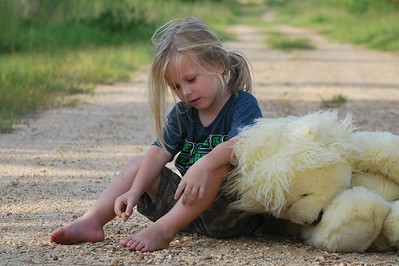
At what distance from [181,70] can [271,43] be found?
17.2 meters

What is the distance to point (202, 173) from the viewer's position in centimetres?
364

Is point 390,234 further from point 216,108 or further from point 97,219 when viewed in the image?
point 97,219

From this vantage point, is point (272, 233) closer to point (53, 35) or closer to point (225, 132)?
point (225, 132)

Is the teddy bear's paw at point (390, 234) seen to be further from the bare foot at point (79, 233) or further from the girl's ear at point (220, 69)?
the bare foot at point (79, 233)

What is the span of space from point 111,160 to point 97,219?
2.31 meters

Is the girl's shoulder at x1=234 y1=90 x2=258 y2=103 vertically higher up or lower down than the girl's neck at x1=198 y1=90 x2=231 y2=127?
higher up

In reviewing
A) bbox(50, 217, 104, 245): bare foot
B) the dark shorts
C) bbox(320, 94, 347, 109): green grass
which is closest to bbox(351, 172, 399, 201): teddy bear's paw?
the dark shorts

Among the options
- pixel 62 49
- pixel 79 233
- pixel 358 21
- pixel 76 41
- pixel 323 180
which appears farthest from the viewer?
pixel 358 21

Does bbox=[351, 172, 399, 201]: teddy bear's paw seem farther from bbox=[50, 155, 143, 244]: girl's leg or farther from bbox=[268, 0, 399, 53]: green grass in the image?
bbox=[268, 0, 399, 53]: green grass

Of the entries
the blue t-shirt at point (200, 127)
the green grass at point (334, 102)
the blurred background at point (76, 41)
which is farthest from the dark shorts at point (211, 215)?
the green grass at point (334, 102)

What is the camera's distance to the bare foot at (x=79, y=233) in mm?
3768

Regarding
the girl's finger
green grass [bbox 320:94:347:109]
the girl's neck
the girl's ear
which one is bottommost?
green grass [bbox 320:94:347:109]

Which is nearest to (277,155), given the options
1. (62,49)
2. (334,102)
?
(334,102)

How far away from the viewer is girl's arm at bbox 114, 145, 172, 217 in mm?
3792
